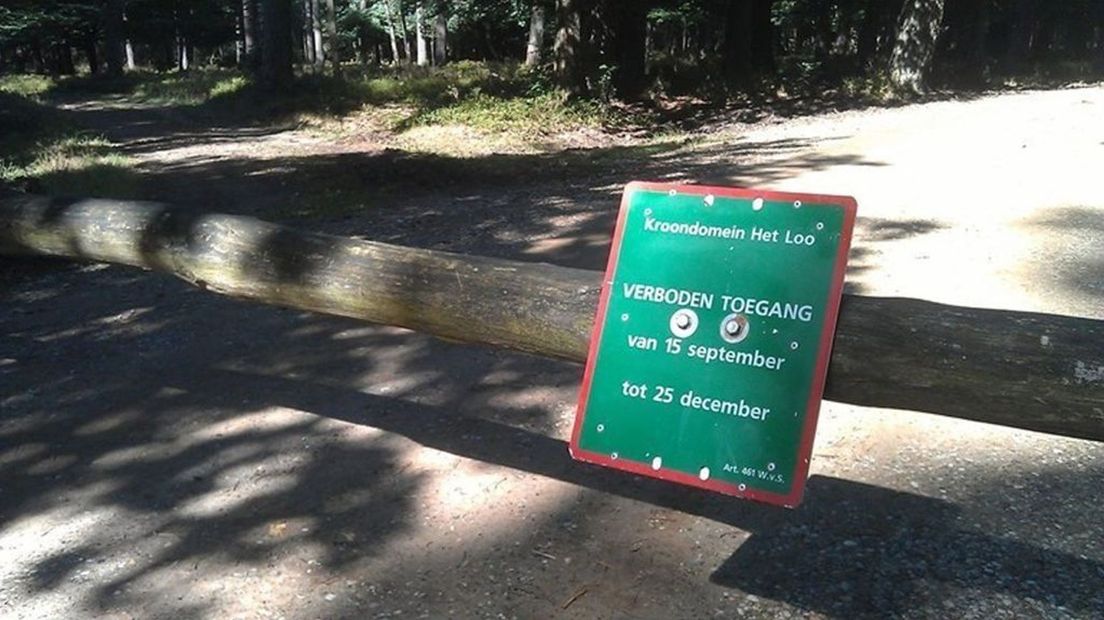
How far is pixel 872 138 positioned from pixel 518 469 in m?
12.0

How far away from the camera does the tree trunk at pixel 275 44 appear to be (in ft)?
80.0

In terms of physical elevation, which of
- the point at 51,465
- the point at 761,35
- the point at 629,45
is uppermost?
the point at 761,35

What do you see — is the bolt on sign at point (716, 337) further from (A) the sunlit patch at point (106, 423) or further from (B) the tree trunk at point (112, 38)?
(B) the tree trunk at point (112, 38)

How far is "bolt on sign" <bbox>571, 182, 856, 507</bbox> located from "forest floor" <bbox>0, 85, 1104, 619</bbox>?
833 millimetres

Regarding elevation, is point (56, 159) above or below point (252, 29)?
below

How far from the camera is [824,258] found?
303cm

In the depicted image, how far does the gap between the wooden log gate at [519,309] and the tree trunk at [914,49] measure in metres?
20.2

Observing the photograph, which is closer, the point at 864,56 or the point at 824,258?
the point at 824,258

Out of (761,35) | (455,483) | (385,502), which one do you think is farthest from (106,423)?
(761,35)

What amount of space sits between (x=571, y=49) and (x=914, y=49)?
7683 mm

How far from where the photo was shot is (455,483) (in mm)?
4680

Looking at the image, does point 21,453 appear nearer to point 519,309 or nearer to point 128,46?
point 519,309

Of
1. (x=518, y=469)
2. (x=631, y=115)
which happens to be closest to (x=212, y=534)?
(x=518, y=469)

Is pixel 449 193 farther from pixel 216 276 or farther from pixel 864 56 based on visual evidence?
pixel 864 56
